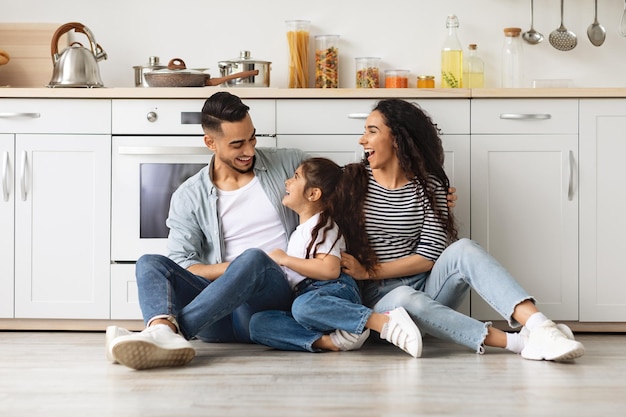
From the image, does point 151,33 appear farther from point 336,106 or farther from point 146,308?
point 146,308

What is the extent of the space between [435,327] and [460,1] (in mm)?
1775

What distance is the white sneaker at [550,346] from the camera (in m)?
2.75

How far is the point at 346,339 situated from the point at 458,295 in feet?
1.37

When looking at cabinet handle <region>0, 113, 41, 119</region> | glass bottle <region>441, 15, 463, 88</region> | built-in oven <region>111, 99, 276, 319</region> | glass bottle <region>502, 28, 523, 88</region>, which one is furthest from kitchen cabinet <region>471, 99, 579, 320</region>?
cabinet handle <region>0, 113, 41, 119</region>

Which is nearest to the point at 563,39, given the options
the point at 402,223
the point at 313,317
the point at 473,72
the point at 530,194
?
the point at 473,72

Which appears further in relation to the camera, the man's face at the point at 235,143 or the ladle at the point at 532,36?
the ladle at the point at 532,36

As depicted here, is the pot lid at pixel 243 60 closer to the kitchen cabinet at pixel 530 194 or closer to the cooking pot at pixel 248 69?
the cooking pot at pixel 248 69

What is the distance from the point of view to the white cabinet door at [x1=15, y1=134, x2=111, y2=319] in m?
3.60

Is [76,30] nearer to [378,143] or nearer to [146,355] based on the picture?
[378,143]

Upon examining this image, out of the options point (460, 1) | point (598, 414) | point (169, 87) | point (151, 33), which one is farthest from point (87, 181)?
point (598, 414)

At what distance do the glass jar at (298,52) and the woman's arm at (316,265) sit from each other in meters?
1.17

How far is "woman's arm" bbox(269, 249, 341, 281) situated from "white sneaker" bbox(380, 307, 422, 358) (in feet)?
0.86

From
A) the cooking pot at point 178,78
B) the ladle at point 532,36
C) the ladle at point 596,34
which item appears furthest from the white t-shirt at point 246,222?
the ladle at point 596,34

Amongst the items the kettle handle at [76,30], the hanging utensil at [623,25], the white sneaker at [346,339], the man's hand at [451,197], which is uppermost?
the hanging utensil at [623,25]
